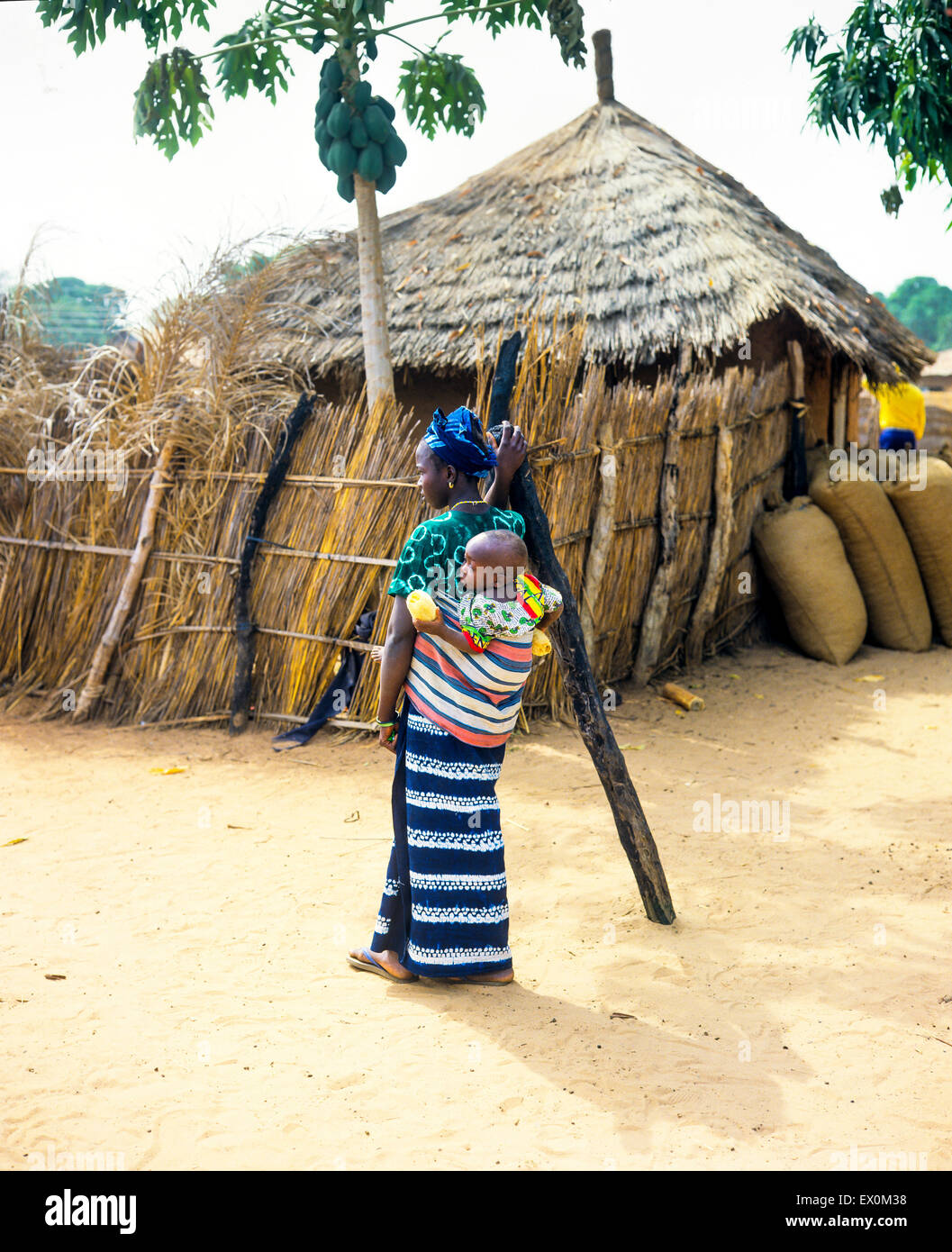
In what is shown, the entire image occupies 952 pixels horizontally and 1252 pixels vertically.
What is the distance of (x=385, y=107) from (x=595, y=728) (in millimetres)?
5198

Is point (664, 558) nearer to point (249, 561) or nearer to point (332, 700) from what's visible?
point (332, 700)

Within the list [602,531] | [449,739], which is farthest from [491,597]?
[602,531]

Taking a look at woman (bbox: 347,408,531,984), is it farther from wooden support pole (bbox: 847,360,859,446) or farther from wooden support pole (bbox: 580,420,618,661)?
→ wooden support pole (bbox: 847,360,859,446)

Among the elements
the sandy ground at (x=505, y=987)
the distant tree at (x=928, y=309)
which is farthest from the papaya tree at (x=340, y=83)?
the distant tree at (x=928, y=309)

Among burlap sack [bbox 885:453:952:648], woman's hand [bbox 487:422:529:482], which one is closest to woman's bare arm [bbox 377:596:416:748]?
woman's hand [bbox 487:422:529:482]

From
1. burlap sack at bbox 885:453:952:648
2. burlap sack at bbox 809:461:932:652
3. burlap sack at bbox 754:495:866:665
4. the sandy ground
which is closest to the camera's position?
the sandy ground

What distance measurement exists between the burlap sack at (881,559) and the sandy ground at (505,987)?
6.16ft

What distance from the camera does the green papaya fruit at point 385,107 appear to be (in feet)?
23.1

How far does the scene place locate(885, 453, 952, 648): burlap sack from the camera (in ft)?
25.3

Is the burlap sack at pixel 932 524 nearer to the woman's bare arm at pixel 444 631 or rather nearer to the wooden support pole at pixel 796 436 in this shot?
the wooden support pole at pixel 796 436

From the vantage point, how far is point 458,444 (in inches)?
123

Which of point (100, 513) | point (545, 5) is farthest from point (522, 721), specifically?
point (545, 5)

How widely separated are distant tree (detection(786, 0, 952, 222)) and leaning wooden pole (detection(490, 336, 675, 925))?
11.6 feet
